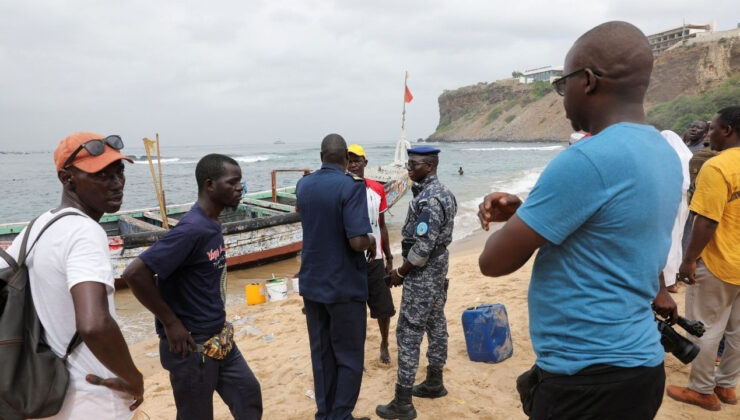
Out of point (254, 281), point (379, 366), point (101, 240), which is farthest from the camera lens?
point (254, 281)

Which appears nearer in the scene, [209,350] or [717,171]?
[209,350]

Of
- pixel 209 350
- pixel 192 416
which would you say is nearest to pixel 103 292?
pixel 209 350

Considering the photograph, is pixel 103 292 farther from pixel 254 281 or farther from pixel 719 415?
pixel 254 281

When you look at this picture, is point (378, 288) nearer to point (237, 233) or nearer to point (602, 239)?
point (602, 239)

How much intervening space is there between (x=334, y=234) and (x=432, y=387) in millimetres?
1735

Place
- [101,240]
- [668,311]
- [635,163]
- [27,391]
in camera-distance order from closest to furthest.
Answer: [635,163] < [27,391] < [101,240] < [668,311]

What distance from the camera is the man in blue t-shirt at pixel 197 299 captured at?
2.27 meters

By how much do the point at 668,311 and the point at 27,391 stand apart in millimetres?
2979

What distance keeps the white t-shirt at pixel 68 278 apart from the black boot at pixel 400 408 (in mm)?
2336

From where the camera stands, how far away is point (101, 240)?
1.69 meters

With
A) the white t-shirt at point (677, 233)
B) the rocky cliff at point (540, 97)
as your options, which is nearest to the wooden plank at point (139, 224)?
the white t-shirt at point (677, 233)

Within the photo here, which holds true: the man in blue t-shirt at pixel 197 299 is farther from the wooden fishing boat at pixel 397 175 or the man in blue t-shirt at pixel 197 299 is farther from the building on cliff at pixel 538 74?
the building on cliff at pixel 538 74

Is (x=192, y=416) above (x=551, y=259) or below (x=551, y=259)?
below

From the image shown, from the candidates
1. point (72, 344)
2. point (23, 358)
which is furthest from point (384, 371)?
point (23, 358)
